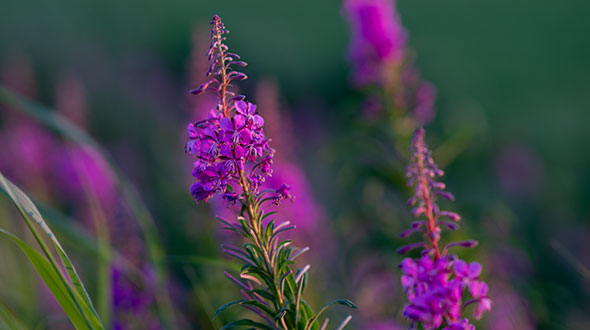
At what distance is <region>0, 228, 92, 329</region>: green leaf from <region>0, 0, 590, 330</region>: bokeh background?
533mm

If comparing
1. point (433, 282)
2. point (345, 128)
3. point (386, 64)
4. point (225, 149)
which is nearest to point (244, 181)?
point (225, 149)

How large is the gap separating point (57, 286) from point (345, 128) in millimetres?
7093

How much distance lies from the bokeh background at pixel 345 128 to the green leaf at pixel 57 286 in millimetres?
533

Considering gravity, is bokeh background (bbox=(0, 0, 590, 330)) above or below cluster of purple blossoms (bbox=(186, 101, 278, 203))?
above

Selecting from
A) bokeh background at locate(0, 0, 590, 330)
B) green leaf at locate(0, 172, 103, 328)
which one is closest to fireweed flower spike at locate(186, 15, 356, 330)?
green leaf at locate(0, 172, 103, 328)

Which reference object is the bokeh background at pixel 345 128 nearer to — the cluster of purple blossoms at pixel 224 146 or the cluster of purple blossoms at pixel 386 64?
the cluster of purple blossoms at pixel 386 64

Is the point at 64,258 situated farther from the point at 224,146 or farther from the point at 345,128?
the point at 345,128

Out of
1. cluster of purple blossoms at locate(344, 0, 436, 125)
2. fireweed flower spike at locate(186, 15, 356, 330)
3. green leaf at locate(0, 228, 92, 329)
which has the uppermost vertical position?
cluster of purple blossoms at locate(344, 0, 436, 125)

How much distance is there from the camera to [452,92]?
47.4ft

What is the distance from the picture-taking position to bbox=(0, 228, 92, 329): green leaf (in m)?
1.61

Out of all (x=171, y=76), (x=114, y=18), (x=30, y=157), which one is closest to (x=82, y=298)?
(x=30, y=157)

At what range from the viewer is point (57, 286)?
1.64m

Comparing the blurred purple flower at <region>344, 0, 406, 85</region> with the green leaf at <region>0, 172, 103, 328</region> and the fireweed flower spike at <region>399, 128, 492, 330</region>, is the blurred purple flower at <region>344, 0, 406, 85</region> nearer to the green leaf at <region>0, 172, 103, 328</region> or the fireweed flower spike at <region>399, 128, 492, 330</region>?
the fireweed flower spike at <region>399, 128, 492, 330</region>

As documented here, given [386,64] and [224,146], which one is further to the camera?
[386,64]
